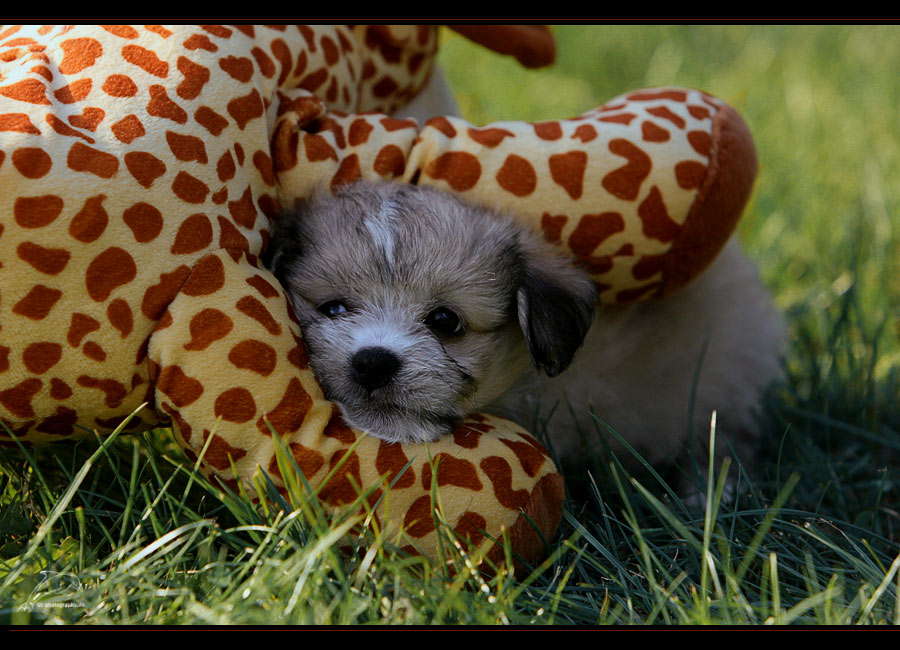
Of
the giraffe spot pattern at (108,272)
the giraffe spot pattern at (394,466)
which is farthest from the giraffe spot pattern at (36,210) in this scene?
the giraffe spot pattern at (394,466)

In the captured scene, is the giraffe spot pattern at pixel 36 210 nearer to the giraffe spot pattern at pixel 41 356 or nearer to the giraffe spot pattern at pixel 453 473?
the giraffe spot pattern at pixel 41 356

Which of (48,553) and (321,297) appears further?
(321,297)

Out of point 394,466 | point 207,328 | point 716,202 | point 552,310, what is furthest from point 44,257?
point 716,202

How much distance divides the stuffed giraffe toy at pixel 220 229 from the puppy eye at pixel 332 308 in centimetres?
17

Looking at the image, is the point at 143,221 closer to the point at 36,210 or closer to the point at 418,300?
the point at 36,210

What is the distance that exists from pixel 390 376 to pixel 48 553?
2.46ft

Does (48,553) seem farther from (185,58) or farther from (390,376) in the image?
(185,58)

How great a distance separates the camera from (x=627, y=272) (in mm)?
2352

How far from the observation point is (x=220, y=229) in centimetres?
190

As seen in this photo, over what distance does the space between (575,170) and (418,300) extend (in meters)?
0.51

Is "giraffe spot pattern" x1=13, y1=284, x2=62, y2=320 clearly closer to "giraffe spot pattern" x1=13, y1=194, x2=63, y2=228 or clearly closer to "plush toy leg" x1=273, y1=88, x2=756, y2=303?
"giraffe spot pattern" x1=13, y1=194, x2=63, y2=228

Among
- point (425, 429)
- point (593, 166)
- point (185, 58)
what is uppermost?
point (185, 58)

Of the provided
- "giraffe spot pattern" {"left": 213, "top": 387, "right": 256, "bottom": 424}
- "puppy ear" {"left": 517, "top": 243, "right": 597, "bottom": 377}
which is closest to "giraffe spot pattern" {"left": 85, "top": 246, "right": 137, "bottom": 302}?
"giraffe spot pattern" {"left": 213, "top": 387, "right": 256, "bottom": 424}

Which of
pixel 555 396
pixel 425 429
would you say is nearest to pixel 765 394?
pixel 555 396
